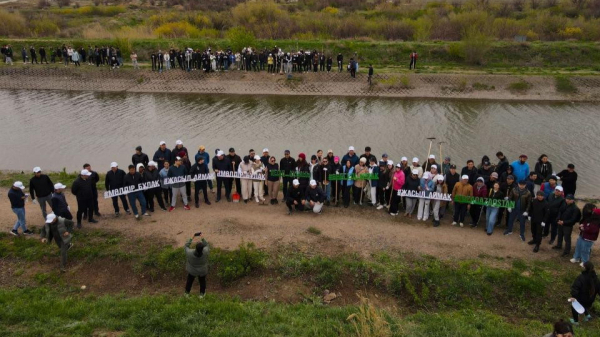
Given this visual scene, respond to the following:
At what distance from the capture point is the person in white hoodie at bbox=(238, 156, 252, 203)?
13.4 metres

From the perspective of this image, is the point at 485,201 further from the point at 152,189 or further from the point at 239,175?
the point at 152,189

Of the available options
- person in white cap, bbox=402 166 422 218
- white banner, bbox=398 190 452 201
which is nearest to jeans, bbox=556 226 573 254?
white banner, bbox=398 190 452 201

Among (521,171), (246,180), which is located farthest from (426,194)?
(246,180)

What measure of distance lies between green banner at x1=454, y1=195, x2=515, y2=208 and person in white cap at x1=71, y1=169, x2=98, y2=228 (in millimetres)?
9417

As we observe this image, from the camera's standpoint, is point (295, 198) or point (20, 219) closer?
point (20, 219)

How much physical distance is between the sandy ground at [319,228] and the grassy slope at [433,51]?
2415 centimetres

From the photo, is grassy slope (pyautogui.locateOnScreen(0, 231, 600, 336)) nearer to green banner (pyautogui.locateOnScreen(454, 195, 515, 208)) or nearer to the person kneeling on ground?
green banner (pyautogui.locateOnScreen(454, 195, 515, 208))

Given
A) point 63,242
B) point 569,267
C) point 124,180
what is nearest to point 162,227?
point 124,180

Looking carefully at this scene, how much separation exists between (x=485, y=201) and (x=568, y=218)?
6.18ft

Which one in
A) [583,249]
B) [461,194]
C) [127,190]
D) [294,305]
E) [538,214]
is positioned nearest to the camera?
[294,305]

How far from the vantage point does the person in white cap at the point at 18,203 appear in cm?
1120

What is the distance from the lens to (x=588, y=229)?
9836 millimetres

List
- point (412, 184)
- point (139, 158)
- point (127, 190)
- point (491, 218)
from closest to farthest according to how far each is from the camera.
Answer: point (491, 218), point (127, 190), point (412, 184), point (139, 158)

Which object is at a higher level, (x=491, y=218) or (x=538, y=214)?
(x=538, y=214)
